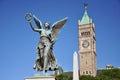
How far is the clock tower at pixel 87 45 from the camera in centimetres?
12444

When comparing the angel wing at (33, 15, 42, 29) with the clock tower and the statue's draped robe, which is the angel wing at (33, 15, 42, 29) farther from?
the clock tower

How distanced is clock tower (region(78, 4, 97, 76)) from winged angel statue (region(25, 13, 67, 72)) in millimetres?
107056

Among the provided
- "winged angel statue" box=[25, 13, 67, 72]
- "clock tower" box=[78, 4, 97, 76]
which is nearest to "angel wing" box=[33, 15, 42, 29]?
"winged angel statue" box=[25, 13, 67, 72]

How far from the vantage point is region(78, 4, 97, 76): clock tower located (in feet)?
408

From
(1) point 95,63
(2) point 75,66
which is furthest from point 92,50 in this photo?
(2) point 75,66

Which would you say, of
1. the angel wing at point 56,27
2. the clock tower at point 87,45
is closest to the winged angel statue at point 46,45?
the angel wing at point 56,27

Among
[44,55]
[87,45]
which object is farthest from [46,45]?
[87,45]

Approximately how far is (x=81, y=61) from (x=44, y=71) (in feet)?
365

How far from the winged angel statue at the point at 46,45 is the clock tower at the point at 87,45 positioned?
10706 cm

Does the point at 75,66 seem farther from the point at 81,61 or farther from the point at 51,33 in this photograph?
the point at 81,61

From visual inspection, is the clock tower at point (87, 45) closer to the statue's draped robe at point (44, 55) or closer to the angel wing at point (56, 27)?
the angel wing at point (56, 27)

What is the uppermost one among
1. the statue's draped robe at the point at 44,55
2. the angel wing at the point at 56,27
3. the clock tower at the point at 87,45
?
the clock tower at the point at 87,45

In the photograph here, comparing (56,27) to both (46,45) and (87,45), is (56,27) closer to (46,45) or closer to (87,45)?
(46,45)

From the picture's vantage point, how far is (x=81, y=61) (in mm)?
126500
